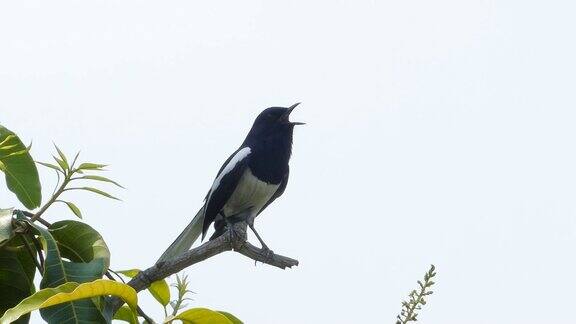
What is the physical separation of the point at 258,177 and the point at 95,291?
5316mm

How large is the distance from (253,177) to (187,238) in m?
1.18

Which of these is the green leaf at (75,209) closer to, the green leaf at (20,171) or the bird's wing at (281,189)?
the green leaf at (20,171)

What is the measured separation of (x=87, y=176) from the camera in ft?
8.13

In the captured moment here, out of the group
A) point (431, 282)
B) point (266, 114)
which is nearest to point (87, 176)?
point (431, 282)

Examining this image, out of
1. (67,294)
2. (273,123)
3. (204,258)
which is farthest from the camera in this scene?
(273,123)

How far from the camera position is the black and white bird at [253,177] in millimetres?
6898

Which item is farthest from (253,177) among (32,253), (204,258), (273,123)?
(32,253)

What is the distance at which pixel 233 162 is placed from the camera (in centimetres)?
716

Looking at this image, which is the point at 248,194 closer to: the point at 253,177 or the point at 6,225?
the point at 253,177

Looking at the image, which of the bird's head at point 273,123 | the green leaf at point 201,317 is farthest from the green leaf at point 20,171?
the bird's head at point 273,123

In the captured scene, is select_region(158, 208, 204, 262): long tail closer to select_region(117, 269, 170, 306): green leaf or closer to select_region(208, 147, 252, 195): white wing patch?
select_region(208, 147, 252, 195): white wing patch

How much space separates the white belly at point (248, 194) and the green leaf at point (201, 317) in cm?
500

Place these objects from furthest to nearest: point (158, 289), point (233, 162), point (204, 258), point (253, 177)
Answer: point (233, 162) < point (253, 177) < point (204, 258) < point (158, 289)

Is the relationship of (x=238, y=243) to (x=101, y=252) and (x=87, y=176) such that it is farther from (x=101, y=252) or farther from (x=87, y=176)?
(x=101, y=252)
